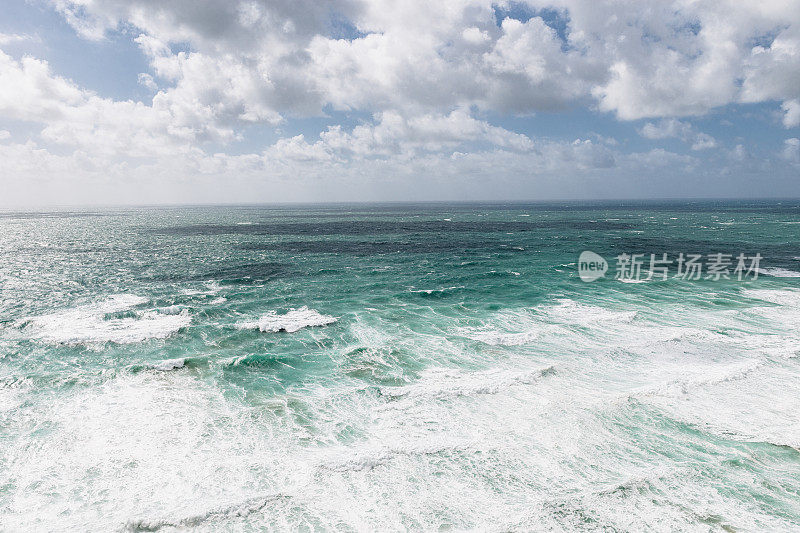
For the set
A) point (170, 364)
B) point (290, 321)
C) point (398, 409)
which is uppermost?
point (290, 321)

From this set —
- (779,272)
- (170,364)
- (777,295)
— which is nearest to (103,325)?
(170,364)

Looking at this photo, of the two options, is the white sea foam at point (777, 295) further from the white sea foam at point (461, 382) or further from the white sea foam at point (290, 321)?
the white sea foam at point (290, 321)

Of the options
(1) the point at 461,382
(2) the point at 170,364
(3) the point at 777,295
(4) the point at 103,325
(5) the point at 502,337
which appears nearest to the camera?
(1) the point at 461,382

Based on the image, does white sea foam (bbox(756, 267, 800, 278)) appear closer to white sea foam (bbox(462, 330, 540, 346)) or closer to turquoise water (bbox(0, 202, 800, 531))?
turquoise water (bbox(0, 202, 800, 531))

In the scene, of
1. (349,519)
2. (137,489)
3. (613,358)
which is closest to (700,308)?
(613,358)

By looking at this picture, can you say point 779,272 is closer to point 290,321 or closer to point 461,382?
point 461,382

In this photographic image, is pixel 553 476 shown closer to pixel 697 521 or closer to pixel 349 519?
pixel 697 521
